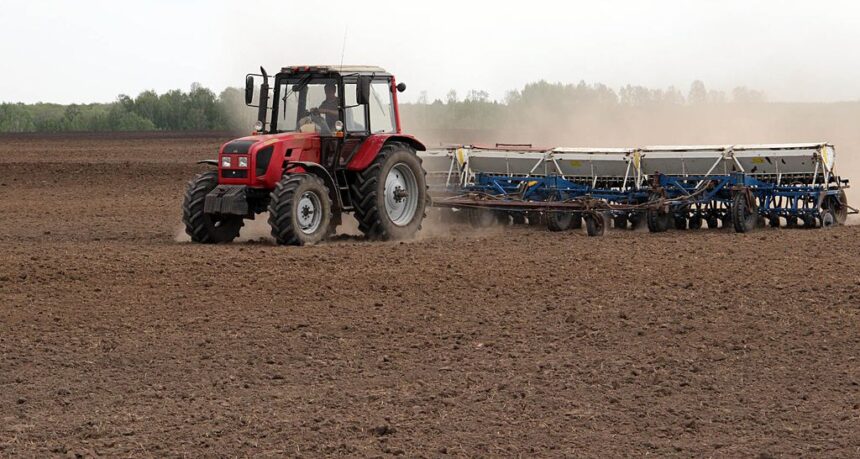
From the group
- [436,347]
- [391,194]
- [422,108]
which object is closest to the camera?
[436,347]

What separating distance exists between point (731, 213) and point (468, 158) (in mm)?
4012

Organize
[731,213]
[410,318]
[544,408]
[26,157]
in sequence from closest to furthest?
[544,408] → [410,318] → [731,213] → [26,157]

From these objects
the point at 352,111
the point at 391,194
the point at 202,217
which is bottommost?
the point at 202,217

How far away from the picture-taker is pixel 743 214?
15414 mm

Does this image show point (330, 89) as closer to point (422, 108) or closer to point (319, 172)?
point (319, 172)

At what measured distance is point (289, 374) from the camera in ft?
27.0

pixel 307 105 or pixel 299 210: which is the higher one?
pixel 307 105

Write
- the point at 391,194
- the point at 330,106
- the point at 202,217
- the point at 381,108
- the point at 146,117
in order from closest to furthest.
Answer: the point at 202,217
the point at 330,106
the point at 381,108
the point at 391,194
the point at 146,117

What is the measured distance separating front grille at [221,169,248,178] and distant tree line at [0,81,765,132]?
3256mm

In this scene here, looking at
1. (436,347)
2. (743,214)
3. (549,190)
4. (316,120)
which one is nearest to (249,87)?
(316,120)

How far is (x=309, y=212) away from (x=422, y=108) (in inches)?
502

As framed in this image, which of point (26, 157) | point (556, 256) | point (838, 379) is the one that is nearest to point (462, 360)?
point (838, 379)

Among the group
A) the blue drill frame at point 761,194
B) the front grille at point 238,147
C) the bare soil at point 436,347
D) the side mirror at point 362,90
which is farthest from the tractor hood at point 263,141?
the blue drill frame at point 761,194

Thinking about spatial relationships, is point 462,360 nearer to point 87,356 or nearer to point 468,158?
point 87,356
